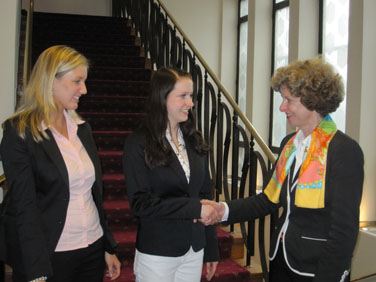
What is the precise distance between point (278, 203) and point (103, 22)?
7353 mm

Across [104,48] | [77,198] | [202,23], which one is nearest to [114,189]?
[77,198]

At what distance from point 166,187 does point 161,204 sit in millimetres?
87

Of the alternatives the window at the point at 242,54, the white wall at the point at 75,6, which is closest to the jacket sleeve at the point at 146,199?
the window at the point at 242,54

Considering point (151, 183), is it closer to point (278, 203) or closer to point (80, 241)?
point (80, 241)

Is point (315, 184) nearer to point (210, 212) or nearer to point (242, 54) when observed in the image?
point (210, 212)

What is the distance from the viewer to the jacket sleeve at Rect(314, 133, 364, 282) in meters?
1.50

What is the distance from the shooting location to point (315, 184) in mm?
1580

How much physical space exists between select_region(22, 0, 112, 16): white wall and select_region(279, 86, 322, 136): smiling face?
995 cm

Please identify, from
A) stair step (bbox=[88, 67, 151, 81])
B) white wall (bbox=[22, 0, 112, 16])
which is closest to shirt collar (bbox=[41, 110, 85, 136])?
stair step (bbox=[88, 67, 151, 81])

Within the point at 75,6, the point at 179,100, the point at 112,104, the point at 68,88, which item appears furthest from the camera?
the point at 75,6

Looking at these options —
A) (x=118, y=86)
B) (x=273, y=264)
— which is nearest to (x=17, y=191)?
(x=273, y=264)

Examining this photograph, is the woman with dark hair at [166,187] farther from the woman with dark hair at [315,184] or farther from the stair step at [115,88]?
the stair step at [115,88]

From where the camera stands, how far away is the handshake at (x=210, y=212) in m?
1.89

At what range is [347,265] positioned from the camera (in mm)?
1535
